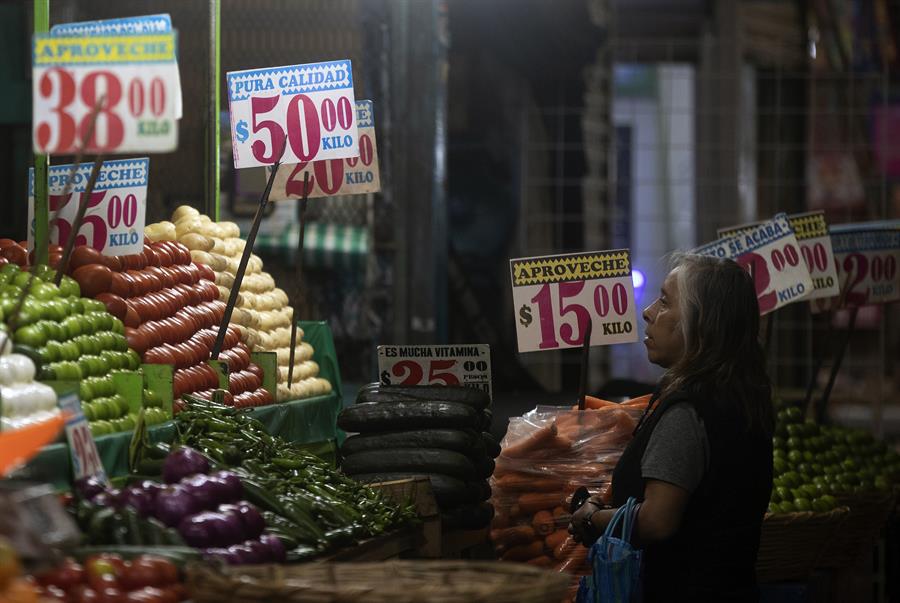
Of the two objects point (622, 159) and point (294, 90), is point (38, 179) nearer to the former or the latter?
point (294, 90)

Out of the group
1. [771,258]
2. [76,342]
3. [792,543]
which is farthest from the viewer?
[771,258]

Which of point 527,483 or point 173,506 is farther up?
point 173,506

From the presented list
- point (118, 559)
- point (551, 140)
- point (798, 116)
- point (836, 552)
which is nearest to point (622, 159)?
point (798, 116)

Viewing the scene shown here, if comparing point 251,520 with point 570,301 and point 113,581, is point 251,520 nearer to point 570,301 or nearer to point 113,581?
point 113,581

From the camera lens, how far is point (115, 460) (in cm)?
374

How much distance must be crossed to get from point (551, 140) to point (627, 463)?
5982 millimetres

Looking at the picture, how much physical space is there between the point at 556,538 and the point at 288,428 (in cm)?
116

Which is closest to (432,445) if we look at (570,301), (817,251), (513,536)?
(513,536)

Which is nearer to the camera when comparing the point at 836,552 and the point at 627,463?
the point at 627,463

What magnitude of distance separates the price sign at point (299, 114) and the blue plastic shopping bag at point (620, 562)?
1.98 m

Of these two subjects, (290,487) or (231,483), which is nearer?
(231,483)

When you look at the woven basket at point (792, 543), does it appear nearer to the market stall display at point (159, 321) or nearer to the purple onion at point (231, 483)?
the market stall display at point (159, 321)

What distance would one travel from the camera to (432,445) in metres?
4.75

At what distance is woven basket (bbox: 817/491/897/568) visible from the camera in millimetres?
5781
